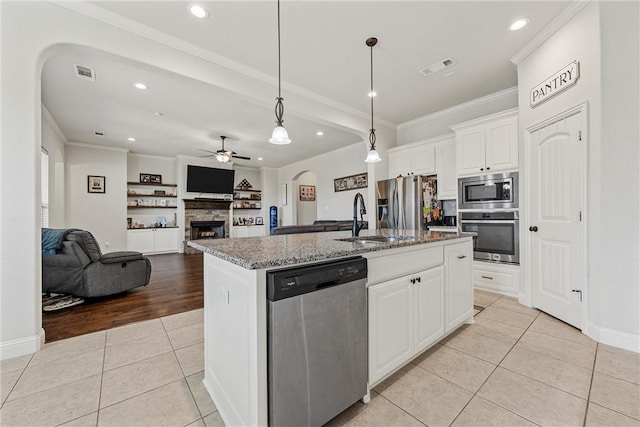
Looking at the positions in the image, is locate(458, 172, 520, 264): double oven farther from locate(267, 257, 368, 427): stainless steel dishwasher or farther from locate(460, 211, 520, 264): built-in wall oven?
locate(267, 257, 368, 427): stainless steel dishwasher

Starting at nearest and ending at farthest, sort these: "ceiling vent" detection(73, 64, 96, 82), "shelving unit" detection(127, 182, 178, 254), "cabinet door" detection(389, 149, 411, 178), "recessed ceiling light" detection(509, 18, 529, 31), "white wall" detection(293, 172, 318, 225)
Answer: "recessed ceiling light" detection(509, 18, 529, 31), "ceiling vent" detection(73, 64, 96, 82), "cabinet door" detection(389, 149, 411, 178), "shelving unit" detection(127, 182, 178, 254), "white wall" detection(293, 172, 318, 225)

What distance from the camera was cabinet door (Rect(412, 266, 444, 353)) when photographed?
6.01 ft

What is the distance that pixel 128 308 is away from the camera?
3.05 meters

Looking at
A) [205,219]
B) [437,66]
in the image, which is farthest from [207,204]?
[437,66]

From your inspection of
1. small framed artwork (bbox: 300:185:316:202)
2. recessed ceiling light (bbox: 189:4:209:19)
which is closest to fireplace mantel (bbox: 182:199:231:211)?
small framed artwork (bbox: 300:185:316:202)

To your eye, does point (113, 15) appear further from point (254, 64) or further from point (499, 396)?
point (499, 396)

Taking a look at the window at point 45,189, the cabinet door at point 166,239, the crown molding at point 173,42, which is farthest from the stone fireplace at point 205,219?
the crown molding at point 173,42

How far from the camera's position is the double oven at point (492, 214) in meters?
3.27

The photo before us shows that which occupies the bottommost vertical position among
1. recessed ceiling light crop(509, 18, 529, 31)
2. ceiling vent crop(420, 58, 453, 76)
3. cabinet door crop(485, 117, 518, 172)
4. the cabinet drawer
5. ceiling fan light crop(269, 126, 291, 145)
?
the cabinet drawer

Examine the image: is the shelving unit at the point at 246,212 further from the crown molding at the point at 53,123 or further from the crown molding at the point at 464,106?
the crown molding at the point at 464,106

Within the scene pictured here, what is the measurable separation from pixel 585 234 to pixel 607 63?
1.45m

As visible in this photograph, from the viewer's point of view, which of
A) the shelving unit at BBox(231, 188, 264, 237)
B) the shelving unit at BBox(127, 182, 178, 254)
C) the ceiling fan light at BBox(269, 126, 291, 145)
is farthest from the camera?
the shelving unit at BBox(231, 188, 264, 237)

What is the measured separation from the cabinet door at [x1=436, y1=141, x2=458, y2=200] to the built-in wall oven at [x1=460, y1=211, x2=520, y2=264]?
0.57 metres

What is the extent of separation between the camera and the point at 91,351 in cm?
208
